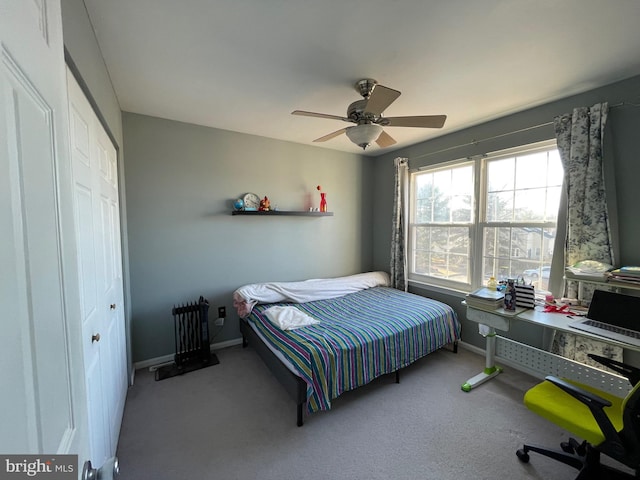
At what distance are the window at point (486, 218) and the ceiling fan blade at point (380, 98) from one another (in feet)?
5.88

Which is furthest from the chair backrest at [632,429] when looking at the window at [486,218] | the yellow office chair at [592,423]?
the window at [486,218]

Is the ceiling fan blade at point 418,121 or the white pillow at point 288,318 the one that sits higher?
the ceiling fan blade at point 418,121

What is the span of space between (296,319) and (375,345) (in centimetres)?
78

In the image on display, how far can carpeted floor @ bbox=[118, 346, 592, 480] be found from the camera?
161 cm

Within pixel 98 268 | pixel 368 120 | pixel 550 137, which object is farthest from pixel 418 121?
pixel 98 268

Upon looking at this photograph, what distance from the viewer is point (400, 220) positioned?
12.3 ft

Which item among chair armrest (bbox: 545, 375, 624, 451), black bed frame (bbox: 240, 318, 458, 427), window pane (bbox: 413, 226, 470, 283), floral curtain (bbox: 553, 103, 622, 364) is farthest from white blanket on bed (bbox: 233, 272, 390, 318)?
chair armrest (bbox: 545, 375, 624, 451)

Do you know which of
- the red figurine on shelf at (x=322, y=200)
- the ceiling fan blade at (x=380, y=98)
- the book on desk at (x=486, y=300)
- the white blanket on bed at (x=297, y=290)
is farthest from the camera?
the red figurine on shelf at (x=322, y=200)

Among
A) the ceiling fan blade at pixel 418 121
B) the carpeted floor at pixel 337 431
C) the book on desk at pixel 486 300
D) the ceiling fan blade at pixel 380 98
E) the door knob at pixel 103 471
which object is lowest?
the carpeted floor at pixel 337 431

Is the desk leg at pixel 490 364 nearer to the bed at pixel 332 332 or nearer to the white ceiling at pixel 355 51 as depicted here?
the bed at pixel 332 332

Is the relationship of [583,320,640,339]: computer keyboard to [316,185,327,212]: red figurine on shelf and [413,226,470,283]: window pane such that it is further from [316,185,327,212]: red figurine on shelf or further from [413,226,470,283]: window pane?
[316,185,327,212]: red figurine on shelf

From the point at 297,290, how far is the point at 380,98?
2.30 m

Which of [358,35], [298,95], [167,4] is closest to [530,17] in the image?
[358,35]

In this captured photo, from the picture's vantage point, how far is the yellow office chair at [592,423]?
1.18 metres
